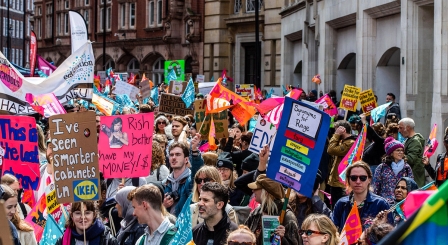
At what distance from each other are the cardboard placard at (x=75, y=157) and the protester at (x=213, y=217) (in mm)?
1086

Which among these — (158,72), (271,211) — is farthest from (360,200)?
(158,72)

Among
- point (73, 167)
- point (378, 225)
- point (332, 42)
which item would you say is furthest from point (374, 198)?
point (332, 42)

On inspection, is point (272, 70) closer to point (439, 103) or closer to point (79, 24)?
point (79, 24)

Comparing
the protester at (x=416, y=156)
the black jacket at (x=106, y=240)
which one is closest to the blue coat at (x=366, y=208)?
the black jacket at (x=106, y=240)

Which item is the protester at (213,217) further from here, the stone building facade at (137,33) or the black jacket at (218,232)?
the stone building facade at (137,33)

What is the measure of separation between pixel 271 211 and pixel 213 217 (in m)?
0.62

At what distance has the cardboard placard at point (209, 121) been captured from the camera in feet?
45.2

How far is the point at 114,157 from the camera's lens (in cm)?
953

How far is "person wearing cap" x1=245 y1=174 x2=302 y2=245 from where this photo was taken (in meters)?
7.01

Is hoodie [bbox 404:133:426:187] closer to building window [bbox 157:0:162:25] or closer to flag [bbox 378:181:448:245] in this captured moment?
flag [bbox 378:181:448:245]

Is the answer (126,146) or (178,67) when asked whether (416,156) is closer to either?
(126,146)

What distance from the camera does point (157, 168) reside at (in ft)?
33.0

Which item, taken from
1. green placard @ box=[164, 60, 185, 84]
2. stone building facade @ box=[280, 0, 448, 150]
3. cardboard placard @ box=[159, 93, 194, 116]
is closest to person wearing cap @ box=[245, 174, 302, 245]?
cardboard placard @ box=[159, 93, 194, 116]

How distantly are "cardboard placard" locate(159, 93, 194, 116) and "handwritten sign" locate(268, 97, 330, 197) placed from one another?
354 inches
